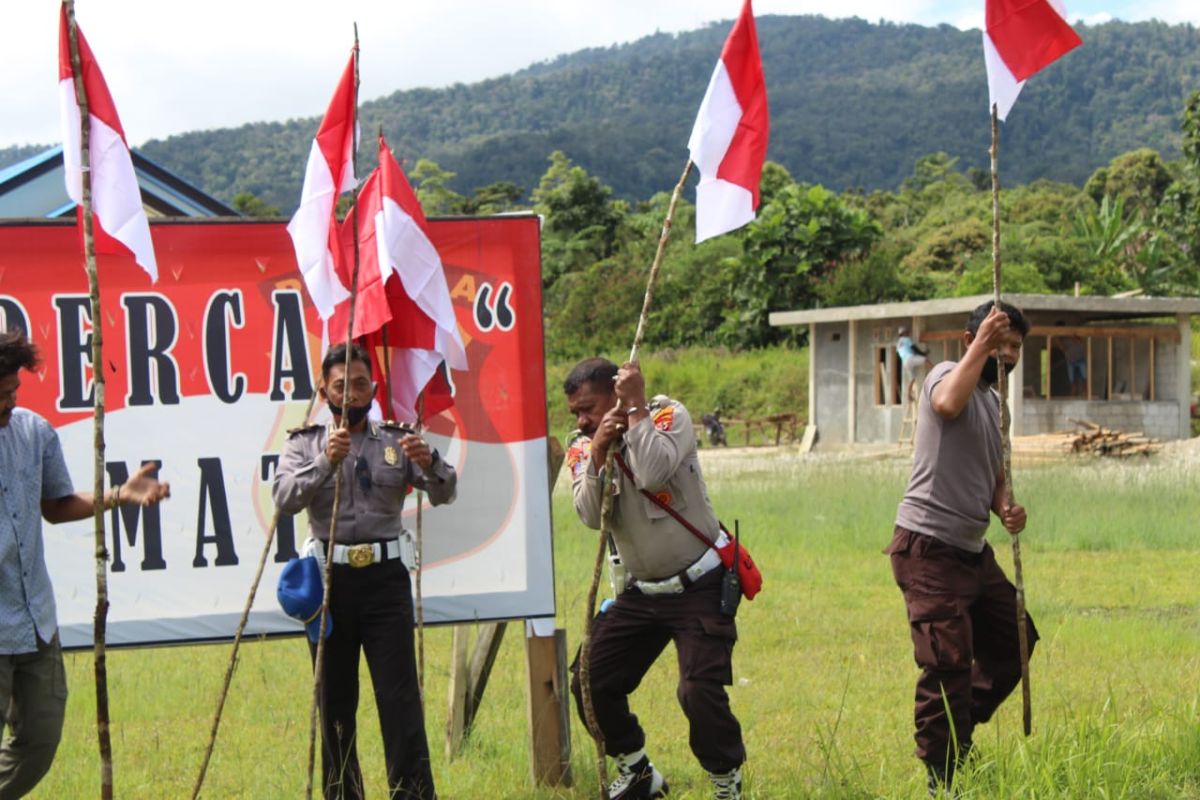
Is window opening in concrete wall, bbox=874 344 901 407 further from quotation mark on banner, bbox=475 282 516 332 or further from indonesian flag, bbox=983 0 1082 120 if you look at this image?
indonesian flag, bbox=983 0 1082 120

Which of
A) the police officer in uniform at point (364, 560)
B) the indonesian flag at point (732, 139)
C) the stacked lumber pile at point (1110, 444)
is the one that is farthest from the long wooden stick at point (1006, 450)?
the stacked lumber pile at point (1110, 444)

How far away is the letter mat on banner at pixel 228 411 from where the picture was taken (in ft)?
20.9

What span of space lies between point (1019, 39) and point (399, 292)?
2.73 metres

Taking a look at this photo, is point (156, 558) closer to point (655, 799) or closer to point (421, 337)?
point (421, 337)

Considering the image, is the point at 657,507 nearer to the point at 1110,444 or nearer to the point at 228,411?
the point at 228,411

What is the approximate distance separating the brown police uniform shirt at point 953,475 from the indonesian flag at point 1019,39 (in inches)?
44.5

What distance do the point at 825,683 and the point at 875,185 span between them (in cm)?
17846

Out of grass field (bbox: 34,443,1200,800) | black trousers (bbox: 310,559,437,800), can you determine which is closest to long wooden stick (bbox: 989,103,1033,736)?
grass field (bbox: 34,443,1200,800)

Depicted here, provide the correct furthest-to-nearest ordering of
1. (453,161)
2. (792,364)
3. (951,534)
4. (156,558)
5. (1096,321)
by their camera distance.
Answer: (453,161), (792,364), (1096,321), (156,558), (951,534)

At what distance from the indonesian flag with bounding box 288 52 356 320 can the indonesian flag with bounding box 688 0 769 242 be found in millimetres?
1372

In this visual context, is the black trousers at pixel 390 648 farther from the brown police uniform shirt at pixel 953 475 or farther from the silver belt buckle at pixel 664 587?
the brown police uniform shirt at pixel 953 475

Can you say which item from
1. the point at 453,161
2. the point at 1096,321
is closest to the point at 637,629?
the point at 1096,321

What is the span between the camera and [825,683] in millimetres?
8250

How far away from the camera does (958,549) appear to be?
5441mm
